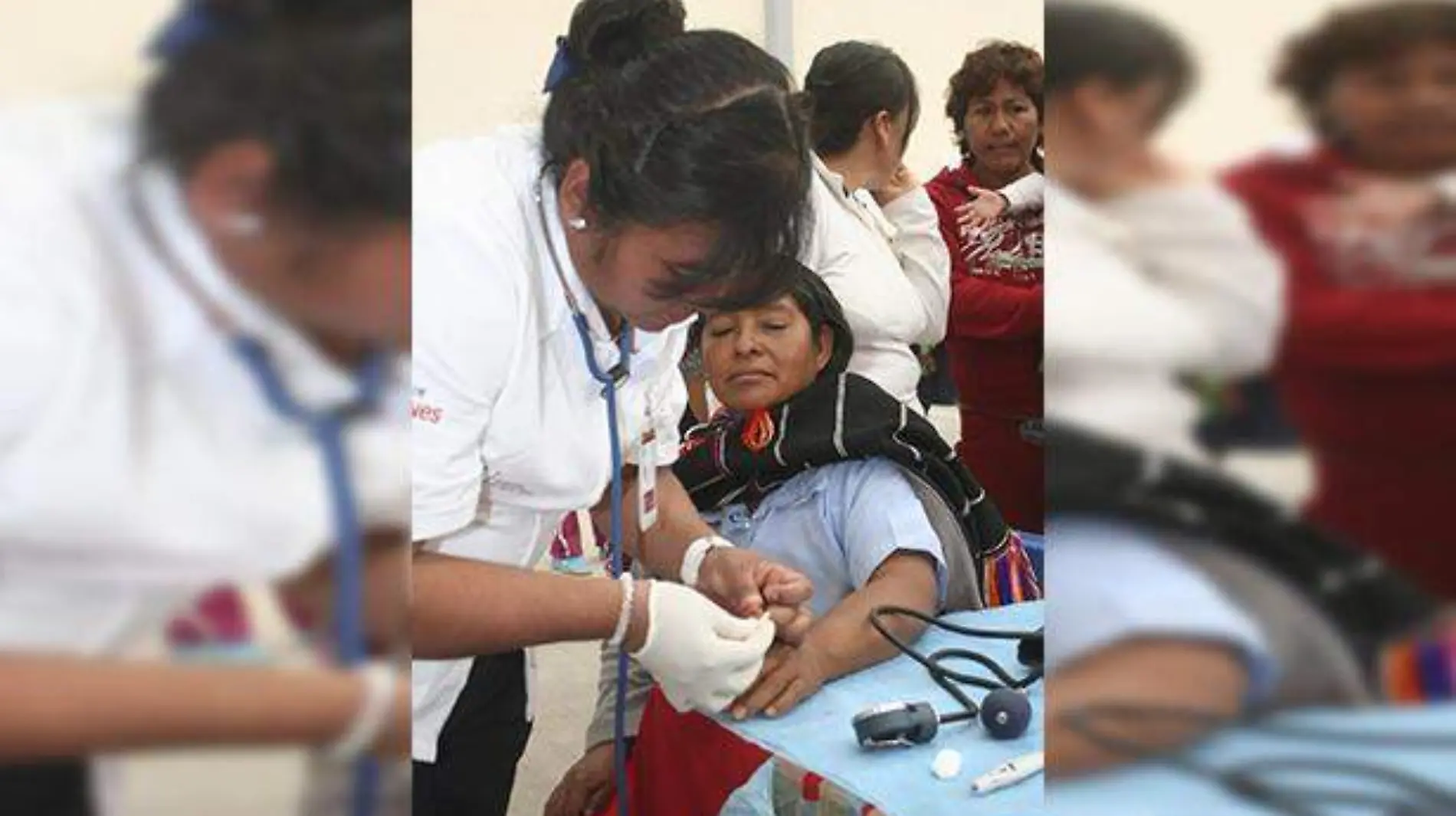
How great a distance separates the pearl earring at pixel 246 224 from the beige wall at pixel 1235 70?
319mm

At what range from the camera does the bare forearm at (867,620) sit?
4.83 feet

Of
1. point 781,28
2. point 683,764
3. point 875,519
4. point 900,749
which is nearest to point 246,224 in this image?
point 900,749

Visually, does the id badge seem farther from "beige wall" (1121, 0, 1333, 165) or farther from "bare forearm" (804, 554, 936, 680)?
"beige wall" (1121, 0, 1333, 165)

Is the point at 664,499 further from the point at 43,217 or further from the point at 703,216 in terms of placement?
the point at 43,217

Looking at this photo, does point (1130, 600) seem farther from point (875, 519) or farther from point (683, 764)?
point (875, 519)

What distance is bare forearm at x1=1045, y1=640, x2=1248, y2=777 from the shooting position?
20.6 inches

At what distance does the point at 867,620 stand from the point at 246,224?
1.12 metres

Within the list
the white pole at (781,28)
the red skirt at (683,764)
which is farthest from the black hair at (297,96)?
the white pole at (781,28)

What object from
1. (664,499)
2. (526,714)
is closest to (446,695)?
(526,714)

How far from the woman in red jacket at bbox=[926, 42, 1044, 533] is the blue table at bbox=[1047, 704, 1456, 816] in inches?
68.2

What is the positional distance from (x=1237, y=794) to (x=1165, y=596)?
0.25 feet

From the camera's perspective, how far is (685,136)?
120cm

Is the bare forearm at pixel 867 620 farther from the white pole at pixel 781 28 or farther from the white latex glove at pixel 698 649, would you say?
the white pole at pixel 781 28

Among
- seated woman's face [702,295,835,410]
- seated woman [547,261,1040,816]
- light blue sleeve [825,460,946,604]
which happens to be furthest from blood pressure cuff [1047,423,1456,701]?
seated woman's face [702,295,835,410]
